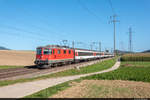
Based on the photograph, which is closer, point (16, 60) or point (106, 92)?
point (106, 92)

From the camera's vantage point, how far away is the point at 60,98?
6965 mm

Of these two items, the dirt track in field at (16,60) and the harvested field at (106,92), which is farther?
the dirt track in field at (16,60)

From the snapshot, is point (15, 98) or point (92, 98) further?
point (15, 98)

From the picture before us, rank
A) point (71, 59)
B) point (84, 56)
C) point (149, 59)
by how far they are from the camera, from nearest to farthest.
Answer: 1. point (71, 59)
2. point (84, 56)
3. point (149, 59)

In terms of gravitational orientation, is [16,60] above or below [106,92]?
above

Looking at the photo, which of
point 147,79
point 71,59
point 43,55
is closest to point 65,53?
point 71,59

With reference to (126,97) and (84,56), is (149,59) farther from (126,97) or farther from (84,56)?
(126,97)

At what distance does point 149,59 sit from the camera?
44688 millimetres

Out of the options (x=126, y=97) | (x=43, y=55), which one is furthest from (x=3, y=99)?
(x=43, y=55)

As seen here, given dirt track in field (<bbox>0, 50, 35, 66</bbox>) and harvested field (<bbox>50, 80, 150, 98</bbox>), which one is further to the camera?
dirt track in field (<bbox>0, 50, 35, 66</bbox>)

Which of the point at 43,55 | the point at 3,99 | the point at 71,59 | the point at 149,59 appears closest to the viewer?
the point at 3,99

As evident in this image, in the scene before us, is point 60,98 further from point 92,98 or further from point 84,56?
point 84,56

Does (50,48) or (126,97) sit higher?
(50,48)

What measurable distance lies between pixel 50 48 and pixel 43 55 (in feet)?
4.97
